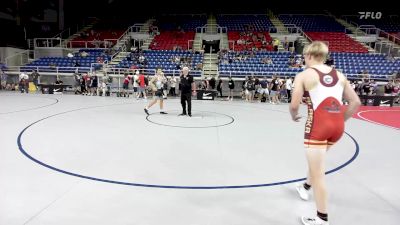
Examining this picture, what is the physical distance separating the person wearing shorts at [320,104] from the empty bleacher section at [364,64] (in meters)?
16.9

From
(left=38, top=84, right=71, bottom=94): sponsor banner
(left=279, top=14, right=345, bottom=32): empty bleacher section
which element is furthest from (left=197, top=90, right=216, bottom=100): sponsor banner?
(left=279, top=14, right=345, bottom=32): empty bleacher section

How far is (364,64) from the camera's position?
65.8ft

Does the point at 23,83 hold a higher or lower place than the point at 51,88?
higher

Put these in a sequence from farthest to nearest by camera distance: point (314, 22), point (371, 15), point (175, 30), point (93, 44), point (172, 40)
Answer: point (371, 15), point (314, 22), point (175, 30), point (172, 40), point (93, 44)

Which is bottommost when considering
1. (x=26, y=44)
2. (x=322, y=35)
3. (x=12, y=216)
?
(x=12, y=216)

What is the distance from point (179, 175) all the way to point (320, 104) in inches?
97.5

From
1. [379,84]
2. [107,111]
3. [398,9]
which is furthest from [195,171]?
[398,9]

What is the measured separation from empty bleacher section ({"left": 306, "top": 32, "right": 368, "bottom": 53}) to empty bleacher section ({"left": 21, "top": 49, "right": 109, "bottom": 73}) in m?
17.6

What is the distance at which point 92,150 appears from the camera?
578 centimetres

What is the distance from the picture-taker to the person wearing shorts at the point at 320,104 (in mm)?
2865

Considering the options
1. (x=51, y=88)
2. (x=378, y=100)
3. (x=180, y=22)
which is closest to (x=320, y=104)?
(x=378, y=100)

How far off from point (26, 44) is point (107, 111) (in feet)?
62.9

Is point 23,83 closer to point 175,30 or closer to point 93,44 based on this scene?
point 93,44

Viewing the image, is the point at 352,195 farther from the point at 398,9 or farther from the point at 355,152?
the point at 398,9
